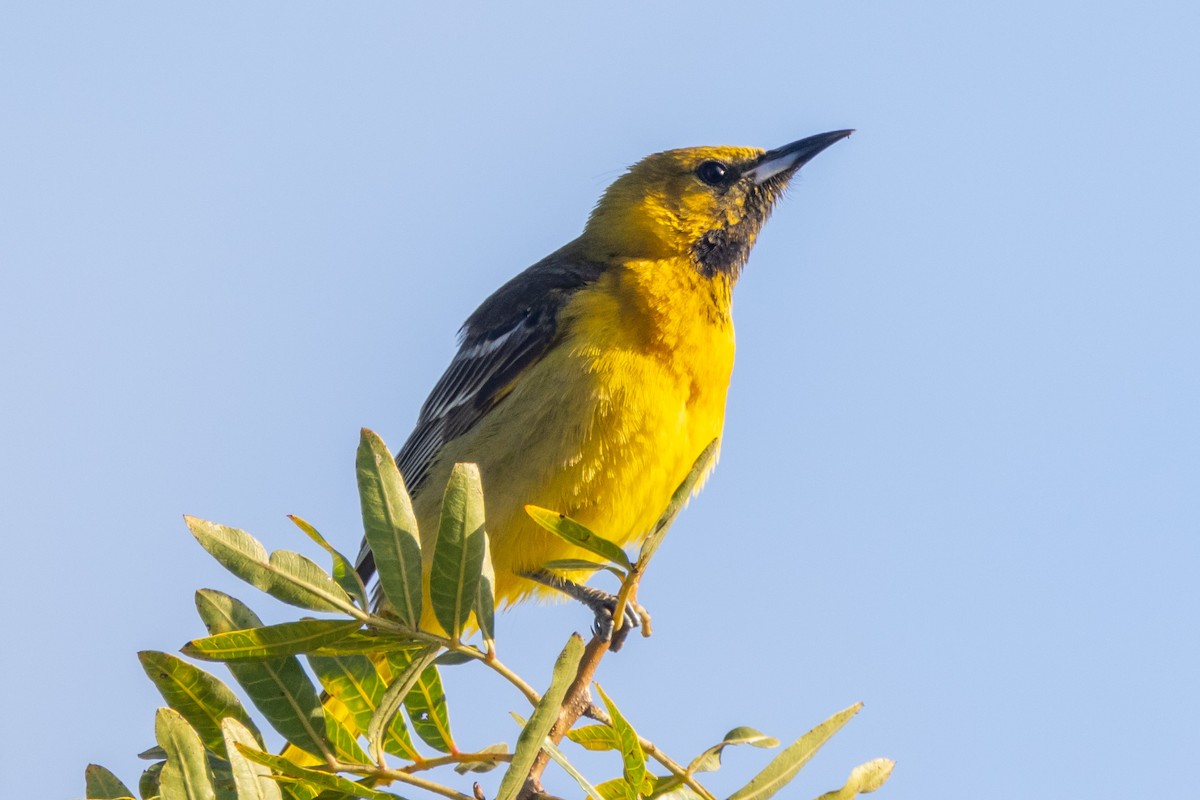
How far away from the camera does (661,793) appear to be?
2.51 meters

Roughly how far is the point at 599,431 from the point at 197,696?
88.4 inches

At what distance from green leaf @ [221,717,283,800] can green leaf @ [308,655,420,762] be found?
0.48 m

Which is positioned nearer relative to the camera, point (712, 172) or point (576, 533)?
point (576, 533)

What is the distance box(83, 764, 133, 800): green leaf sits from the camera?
Result: 242 cm

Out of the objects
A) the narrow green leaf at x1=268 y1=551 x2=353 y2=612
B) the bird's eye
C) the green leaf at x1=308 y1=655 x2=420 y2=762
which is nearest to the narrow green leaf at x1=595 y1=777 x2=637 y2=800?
the green leaf at x1=308 y1=655 x2=420 y2=762

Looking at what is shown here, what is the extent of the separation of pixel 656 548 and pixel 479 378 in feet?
8.68

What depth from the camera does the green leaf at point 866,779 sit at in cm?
252

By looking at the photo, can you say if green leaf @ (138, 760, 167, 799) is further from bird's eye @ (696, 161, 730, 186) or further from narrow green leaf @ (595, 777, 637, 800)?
bird's eye @ (696, 161, 730, 186)

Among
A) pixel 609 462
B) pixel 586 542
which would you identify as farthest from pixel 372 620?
pixel 609 462

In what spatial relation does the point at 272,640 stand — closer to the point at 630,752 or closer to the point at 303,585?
the point at 303,585

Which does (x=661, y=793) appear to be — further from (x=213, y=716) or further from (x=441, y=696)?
(x=213, y=716)

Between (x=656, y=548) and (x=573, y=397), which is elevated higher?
(x=573, y=397)

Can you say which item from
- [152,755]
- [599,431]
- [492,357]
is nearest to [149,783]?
[152,755]

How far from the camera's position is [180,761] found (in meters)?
2.15
